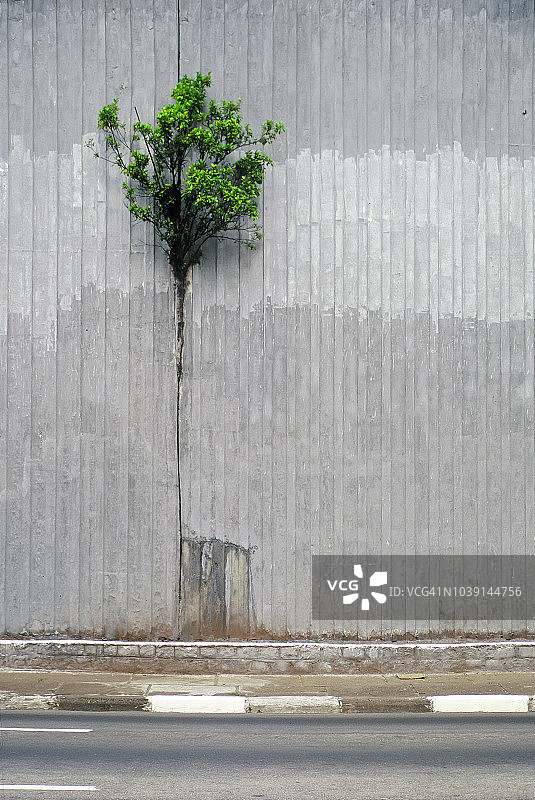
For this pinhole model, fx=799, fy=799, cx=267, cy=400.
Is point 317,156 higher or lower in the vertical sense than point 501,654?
higher

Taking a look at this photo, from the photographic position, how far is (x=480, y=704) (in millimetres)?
8531

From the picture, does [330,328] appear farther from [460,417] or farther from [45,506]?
[45,506]

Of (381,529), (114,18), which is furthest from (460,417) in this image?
(114,18)

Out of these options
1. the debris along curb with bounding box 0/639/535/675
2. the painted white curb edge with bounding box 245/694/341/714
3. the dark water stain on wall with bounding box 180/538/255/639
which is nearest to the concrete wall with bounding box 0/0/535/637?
the dark water stain on wall with bounding box 180/538/255/639

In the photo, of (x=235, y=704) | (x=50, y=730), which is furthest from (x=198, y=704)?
(x=50, y=730)

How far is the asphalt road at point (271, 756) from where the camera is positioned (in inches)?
239

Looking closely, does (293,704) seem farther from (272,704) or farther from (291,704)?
A: (272,704)

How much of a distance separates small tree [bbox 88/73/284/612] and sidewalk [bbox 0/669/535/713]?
2.06 meters

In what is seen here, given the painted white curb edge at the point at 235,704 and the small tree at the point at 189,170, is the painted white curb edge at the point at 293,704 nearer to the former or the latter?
the painted white curb edge at the point at 235,704

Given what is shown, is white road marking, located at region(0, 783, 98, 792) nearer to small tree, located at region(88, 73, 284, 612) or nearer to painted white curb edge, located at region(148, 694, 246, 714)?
painted white curb edge, located at region(148, 694, 246, 714)

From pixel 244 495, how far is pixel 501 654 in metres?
3.78

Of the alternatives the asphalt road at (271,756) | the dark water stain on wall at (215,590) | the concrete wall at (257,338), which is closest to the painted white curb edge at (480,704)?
the asphalt road at (271,756)

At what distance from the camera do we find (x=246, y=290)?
404 inches

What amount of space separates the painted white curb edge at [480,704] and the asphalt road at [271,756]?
18 cm
